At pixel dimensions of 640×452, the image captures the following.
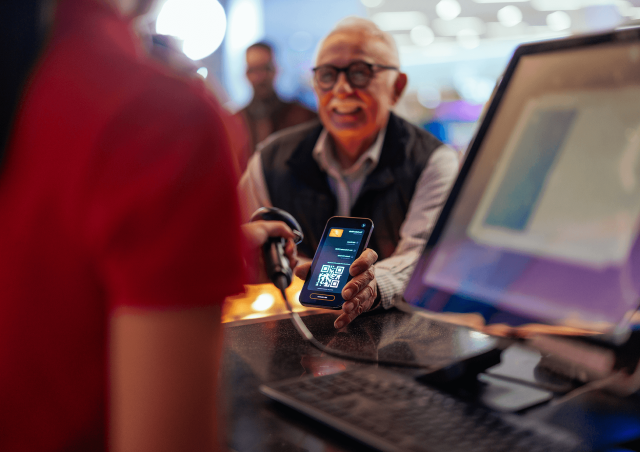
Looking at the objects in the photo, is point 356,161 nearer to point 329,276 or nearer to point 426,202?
point 426,202

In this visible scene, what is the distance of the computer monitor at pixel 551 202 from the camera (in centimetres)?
59

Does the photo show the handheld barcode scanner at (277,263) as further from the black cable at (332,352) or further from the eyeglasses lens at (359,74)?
the eyeglasses lens at (359,74)

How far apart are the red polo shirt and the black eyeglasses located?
142 cm

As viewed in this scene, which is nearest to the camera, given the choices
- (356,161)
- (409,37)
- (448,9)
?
(356,161)

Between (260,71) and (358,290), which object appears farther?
(260,71)

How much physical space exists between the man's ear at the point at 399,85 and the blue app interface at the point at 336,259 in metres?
1.00

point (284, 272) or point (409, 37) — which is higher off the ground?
point (409, 37)

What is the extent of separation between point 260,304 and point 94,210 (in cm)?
83

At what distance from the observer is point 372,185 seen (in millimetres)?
1734

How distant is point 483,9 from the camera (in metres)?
8.88

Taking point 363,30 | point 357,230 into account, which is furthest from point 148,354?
point 363,30

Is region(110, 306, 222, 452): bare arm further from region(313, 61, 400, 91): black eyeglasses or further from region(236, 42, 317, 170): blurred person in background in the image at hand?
region(236, 42, 317, 170): blurred person in background

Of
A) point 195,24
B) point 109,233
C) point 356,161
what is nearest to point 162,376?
point 109,233

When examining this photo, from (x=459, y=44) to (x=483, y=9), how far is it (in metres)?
2.56
